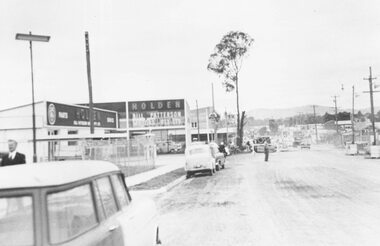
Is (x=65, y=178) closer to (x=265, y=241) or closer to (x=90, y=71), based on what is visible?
(x=265, y=241)

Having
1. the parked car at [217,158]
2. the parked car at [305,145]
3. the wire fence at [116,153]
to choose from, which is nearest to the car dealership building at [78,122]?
the wire fence at [116,153]

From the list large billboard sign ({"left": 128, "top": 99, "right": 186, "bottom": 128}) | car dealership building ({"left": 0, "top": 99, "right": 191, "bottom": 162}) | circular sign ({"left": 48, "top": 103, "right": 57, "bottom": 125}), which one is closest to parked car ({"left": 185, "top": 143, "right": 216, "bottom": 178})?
car dealership building ({"left": 0, "top": 99, "right": 191, "bottom": 162})

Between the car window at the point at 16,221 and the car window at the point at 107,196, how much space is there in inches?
37.7

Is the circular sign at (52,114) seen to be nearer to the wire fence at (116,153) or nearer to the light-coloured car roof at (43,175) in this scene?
the wire fence at (116,153)

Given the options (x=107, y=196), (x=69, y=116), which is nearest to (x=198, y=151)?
(x=69, y=116)

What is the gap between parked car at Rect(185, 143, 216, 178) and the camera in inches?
1081

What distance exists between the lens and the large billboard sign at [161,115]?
66.7 m

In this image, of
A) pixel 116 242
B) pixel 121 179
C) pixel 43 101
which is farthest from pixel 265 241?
pixel 43 101

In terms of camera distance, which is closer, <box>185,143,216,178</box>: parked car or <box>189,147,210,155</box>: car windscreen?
<box>185,143,216,178</box>: parked car

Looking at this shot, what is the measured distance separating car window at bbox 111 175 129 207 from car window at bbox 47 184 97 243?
96 centimetres

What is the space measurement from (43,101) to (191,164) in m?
16.8

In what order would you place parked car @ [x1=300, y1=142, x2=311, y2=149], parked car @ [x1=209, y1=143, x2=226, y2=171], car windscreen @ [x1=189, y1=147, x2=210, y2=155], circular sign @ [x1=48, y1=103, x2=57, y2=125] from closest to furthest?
car windscreen @ [x1=189, y1=147, x2=210, y2=155], parked car @ [x1=209, y1=143, x2=226, y2=171], circular sign @ [x1=48, y1=103, x2=57, y2=125], parked car @ [x1=300, y1=142, x2=311, y2=149]

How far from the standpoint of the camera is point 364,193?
14859 millimetres

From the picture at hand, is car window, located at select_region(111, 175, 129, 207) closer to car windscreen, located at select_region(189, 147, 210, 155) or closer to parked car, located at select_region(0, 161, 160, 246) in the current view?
parked car, located at select_region(0, 161, 160, 246)
